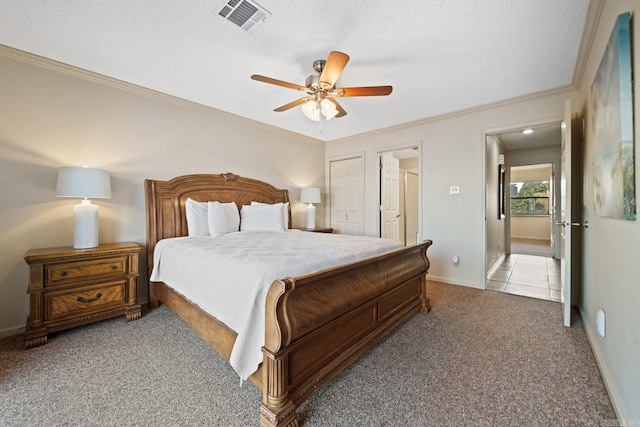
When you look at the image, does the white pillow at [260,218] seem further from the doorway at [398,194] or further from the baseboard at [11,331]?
the baseboard at [11,331]

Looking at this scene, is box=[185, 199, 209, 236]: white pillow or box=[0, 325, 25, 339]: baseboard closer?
box=[0, 325, 25, 339]: baseboard

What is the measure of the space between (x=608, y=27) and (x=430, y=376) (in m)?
2.43

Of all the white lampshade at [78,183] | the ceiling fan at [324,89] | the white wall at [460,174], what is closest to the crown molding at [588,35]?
the white wall at [460,174]

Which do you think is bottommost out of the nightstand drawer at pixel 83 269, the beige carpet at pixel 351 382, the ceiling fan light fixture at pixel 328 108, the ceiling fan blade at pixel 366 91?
the beige carpet at pixel 351 382

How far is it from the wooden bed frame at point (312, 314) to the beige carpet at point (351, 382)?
0.15 m

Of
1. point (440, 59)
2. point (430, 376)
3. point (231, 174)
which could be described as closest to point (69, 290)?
point (231, 174)

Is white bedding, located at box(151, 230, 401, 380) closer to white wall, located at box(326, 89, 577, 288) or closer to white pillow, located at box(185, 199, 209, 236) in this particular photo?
Result: white pillow, located at box(185, 199, 209, 236)

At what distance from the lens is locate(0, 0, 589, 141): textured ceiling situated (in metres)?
1.77

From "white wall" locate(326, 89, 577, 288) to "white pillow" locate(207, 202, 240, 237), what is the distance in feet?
9.07

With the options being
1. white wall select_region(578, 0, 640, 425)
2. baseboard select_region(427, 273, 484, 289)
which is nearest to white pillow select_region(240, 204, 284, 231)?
baseboard select_region(427, 273, 484, 289)

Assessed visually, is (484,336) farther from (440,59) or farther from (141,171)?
(141,171)

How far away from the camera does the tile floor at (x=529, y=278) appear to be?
3.34 meters

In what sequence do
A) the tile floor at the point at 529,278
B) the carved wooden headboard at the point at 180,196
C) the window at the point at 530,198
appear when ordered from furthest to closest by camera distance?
the window at the point at 530,198 < the tile floor at the point at 529,278 < the carved wooden headboard at the point at 180,196

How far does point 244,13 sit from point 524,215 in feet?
32.7
